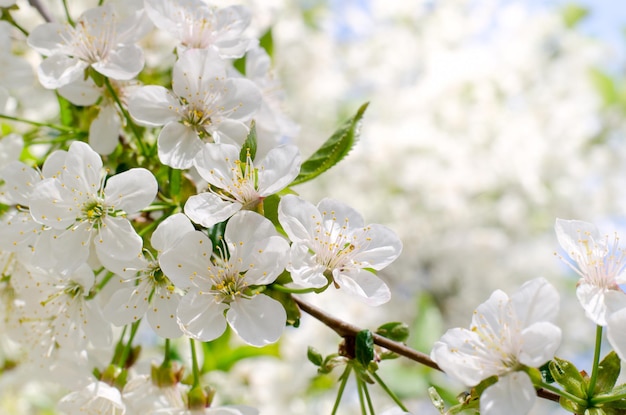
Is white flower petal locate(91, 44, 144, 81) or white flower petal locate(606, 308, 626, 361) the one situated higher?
white flower petal locate(91, 44, 144, 81)

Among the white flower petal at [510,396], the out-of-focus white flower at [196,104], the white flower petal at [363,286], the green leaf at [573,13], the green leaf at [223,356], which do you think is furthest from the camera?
the green leaf at [573,13]

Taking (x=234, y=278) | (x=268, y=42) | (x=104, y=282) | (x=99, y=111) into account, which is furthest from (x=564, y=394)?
(x=268, y=42)

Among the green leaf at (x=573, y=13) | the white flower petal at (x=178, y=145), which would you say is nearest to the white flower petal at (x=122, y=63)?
the white flower petal at (x=178, y=145)

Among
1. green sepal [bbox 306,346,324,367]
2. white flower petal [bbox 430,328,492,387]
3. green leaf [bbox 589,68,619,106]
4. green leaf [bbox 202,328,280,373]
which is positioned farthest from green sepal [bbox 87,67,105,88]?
green leaf [bbox 589,68,619,106]

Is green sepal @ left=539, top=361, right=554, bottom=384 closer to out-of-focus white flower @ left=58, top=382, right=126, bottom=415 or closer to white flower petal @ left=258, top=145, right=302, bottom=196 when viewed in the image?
white flower petal @ left=258, top=145, right=302, bottom=196

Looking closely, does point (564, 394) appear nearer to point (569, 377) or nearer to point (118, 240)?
point (569, 377)

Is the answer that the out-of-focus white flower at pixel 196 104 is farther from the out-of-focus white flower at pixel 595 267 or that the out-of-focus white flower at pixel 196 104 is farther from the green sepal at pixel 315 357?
the out-of-focus white flower at pixel 595 267

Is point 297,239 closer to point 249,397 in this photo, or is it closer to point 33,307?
point 33,307
